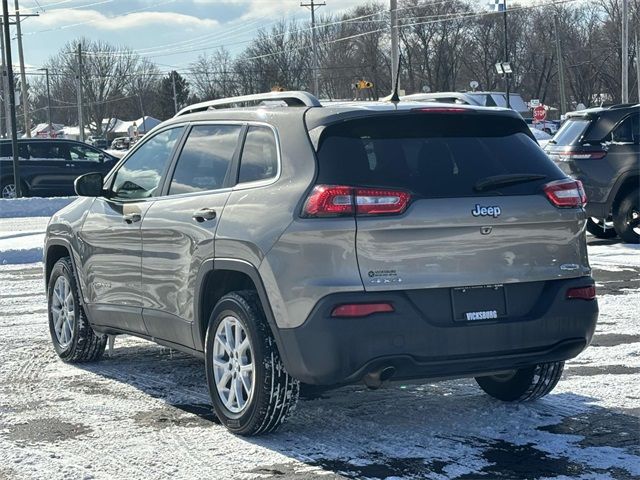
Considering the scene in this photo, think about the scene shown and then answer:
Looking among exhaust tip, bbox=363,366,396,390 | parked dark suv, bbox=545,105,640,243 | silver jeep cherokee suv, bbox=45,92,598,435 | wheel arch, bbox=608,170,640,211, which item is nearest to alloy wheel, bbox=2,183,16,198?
parked dark suv, bbox=545,105,640,243

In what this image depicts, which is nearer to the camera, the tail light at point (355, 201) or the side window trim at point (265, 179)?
the tail light at point (355, 201)

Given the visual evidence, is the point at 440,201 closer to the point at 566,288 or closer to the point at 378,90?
the point at 566,288

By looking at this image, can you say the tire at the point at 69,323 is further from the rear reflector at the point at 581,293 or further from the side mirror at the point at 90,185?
the rear reflector at the point at 581,293

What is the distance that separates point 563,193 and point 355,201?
119cm

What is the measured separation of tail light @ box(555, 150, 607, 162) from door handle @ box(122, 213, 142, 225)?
9.61 metres

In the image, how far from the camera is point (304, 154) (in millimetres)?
5562

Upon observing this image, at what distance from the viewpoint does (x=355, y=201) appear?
5.30m

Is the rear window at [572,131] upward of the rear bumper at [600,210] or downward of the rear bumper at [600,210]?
upward

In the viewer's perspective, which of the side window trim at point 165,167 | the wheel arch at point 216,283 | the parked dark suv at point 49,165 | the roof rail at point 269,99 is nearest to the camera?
the wheel arch at point 216,283

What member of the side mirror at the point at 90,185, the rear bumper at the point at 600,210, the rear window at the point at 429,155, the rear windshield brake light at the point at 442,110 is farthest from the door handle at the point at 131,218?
the rear bumper at the point at 600,210

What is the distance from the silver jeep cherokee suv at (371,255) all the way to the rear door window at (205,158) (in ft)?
0.05

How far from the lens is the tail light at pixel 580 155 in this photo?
1526 centimetres

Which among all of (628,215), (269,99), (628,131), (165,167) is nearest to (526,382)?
(269,99)

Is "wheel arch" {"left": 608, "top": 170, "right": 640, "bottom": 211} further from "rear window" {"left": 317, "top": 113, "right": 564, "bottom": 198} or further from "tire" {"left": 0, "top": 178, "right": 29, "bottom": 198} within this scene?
"tire" {"left": 0, "top": 178, "right": 29, "bottom": 198}
